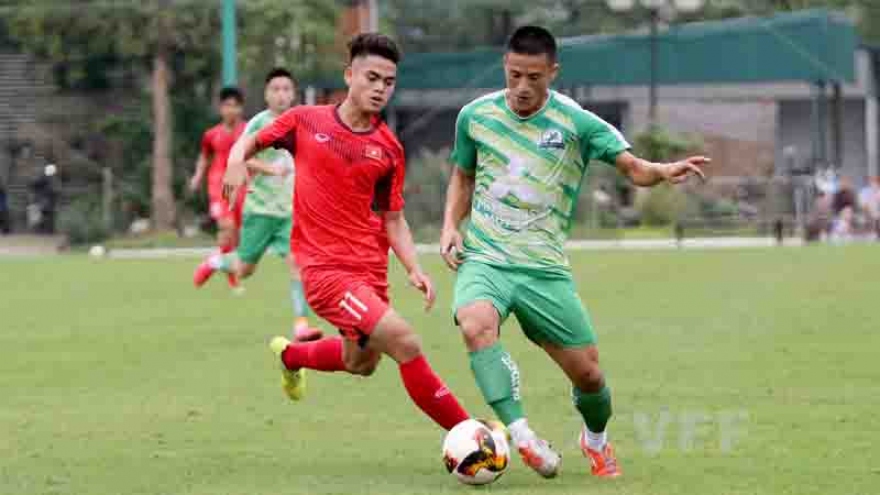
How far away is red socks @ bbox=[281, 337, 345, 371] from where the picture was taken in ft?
32.6

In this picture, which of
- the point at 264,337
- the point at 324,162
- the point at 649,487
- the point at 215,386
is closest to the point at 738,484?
the point at 649,487

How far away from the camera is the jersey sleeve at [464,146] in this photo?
895cm

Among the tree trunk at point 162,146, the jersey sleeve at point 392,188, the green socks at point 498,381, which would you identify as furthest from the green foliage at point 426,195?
the green socks at point 498,381

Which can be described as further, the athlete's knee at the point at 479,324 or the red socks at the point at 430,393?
the red socks at the point at 430,393

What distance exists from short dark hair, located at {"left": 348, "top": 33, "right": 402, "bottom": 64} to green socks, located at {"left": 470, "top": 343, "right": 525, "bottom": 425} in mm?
1478

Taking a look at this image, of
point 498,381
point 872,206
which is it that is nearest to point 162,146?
point 872,206

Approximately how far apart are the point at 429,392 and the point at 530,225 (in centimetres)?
86

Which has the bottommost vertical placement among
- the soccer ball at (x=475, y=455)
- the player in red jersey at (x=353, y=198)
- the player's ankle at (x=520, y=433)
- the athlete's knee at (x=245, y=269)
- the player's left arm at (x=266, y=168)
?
the athlete's knee at (x=245, y=269)

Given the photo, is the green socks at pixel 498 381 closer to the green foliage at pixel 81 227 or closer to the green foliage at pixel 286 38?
the green foliage at pixel 81 227

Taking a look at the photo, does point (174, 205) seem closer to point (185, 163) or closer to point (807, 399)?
point (185, 163)

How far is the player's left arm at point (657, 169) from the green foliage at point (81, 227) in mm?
33472

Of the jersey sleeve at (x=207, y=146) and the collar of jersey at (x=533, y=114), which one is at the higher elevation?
the collar of jersey at (x=533, y=114)

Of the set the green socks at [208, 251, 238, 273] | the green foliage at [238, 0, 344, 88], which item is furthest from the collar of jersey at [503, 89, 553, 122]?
the green foliage at [238, 0, 344, 88]

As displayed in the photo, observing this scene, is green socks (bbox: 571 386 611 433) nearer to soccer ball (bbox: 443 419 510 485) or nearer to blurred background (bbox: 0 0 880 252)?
soccer ball (bbox: 443 419 510 485)
